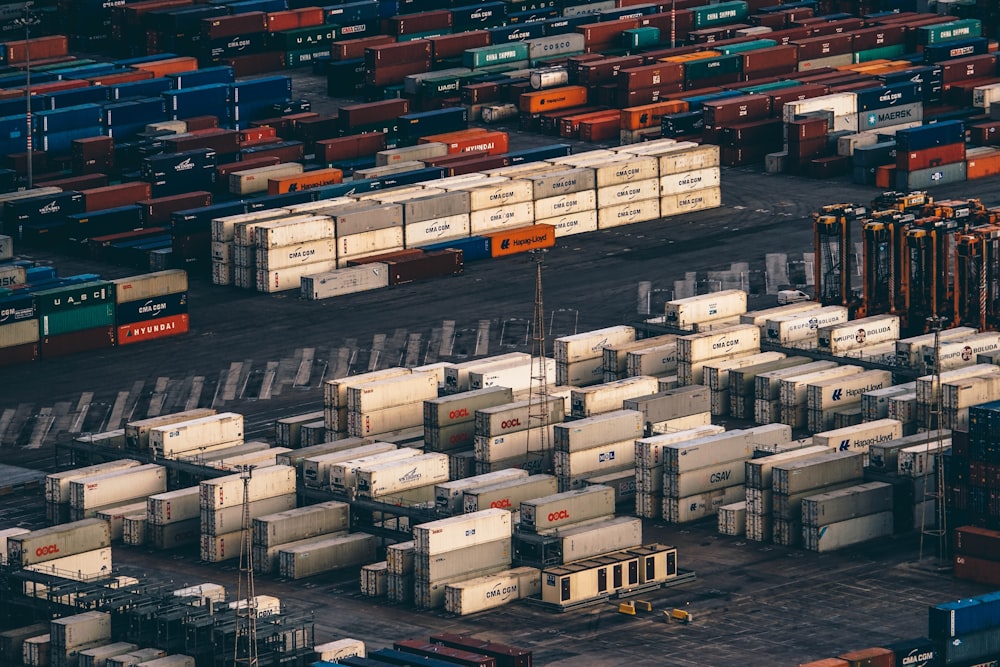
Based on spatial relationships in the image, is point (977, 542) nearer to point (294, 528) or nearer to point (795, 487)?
point (795, 487)

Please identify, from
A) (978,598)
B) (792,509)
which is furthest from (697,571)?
(978,598)

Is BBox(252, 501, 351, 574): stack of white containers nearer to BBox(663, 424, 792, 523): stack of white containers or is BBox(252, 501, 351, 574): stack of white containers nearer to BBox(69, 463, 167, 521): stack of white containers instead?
BBox(69, 463, 167, 521): stack of white containers

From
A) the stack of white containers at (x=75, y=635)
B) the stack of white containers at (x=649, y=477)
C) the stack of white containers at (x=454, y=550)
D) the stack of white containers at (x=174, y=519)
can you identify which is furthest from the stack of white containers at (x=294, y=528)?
the stack of white containers at (x=75, y=635)

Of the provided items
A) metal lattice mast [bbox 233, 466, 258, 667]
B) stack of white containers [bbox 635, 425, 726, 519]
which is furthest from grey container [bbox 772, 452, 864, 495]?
metal lattice mast [bbox 233, 466, 258, 667]

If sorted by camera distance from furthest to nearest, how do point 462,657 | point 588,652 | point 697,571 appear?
point 697,571, point 588,652, point 462,657

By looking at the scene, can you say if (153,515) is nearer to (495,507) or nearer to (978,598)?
(495,507)

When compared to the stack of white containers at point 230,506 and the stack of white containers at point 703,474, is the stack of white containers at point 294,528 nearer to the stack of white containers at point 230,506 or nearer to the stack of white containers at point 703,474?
the stack of white containers at point 230,506
